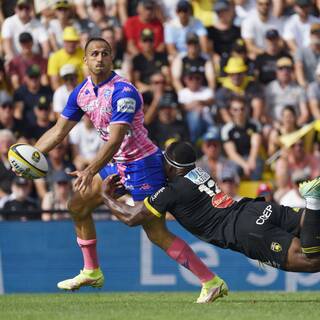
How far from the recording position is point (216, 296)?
10.2 m

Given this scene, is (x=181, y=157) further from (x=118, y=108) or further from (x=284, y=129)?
(x=284, y=129)

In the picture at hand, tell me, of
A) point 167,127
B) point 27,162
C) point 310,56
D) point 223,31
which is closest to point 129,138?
point 27,162

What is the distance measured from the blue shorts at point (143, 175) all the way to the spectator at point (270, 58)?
285 inches

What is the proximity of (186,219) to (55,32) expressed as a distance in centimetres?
859

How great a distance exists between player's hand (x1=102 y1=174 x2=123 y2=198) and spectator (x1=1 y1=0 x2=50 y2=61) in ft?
25.1

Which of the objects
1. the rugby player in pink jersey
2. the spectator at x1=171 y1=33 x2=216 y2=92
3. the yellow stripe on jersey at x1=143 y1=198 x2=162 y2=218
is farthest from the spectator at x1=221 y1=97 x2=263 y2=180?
the yellow stripe on jersey at x1=143 y1=198 x2=162 y2=218

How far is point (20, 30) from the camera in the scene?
58.1 feet

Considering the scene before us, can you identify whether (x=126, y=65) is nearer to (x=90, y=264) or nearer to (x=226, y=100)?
(x=226, y=100)

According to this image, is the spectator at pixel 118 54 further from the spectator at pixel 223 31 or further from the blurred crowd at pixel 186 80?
the spectator at pixel 223 31

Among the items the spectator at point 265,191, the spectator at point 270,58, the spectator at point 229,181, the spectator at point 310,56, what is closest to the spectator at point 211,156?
the spectator at point 229,181

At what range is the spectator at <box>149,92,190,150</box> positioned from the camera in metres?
16.4

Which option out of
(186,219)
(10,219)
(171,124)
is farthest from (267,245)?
(171,124)

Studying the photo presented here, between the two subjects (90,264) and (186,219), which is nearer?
(186,219)

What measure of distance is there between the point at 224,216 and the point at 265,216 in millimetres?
365
